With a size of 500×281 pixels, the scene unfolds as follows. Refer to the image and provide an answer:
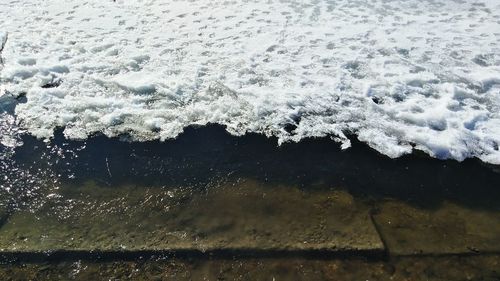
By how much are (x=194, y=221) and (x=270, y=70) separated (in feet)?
8.59

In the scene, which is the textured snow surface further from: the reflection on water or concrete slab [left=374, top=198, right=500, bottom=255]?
concrete slab [left=374, top=198, right=500, bottom=255]

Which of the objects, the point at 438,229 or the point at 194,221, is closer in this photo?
the point at 438,229

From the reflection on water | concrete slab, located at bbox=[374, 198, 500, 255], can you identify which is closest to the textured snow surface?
the reflection on water

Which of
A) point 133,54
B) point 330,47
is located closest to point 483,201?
point 330,47

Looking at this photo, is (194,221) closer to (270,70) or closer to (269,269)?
(269,269)

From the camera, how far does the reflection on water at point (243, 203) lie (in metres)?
3.12

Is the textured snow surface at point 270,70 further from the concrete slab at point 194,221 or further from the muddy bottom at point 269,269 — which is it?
the muddy bottom at point 269,269

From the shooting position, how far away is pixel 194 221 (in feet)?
11.1

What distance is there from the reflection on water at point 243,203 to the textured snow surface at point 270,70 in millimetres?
256

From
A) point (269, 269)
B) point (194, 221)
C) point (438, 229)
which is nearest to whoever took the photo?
point (269, 269)

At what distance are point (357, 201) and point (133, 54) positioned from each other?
153 inches

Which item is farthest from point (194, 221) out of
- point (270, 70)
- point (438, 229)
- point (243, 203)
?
point (270, 70)

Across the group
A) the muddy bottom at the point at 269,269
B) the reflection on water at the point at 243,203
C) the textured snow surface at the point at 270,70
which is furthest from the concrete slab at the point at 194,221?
the textured snow surface at the point at 270,70

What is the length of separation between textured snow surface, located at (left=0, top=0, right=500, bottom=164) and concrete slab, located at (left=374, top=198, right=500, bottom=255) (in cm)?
72
